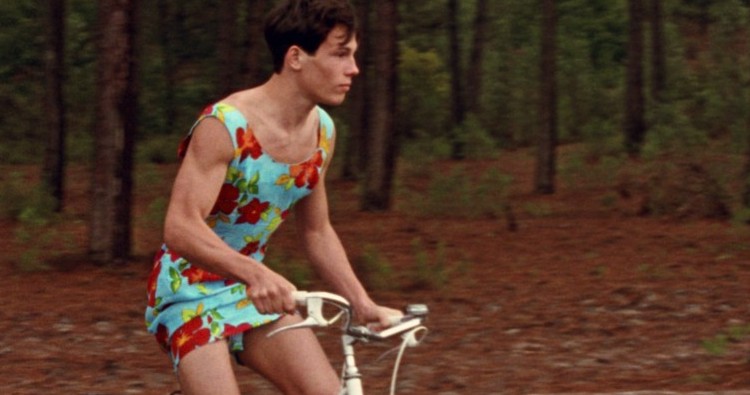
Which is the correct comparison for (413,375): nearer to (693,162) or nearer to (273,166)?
(273,166)

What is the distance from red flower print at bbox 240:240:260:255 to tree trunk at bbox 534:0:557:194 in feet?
59.4

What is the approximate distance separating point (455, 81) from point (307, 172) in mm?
31027

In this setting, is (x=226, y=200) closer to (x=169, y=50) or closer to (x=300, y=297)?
(x=300, y=297)

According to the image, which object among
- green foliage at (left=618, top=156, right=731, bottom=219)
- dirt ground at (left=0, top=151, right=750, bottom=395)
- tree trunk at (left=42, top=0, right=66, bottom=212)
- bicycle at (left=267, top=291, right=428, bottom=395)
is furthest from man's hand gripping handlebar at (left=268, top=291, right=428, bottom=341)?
tree trunk at (left=42, top=0, right=66, bottom=212)

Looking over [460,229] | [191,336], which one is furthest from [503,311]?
[191,336]

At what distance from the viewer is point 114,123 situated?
13.8 meters

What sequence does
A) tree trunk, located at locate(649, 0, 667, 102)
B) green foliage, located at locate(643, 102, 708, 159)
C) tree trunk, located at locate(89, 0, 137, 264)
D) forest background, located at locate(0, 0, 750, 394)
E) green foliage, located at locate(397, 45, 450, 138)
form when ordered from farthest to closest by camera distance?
green foliage, located at locate(397, 45, 450, 138)
tree trunk, located at locate(649, 0, 667, 102)
green foliage, located at locate(643, 102, 708, 159)
tree trunk, located at locate(89, 0, 137, 264)
forest background, located at locate(0, 0, 750, 394)

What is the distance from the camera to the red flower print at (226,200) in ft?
13.5

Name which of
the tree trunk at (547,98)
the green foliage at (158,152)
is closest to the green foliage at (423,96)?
the green foliage at (158,152)

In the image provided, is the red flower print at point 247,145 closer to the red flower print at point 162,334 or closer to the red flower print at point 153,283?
the red flower print at point 153,283

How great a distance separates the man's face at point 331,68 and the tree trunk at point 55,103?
17.4 meters

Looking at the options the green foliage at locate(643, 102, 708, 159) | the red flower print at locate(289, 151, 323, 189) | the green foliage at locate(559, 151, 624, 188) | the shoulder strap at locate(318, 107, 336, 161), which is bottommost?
the green foliage at locate(559, 151, 624, 188)

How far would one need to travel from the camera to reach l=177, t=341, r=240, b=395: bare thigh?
406 cm

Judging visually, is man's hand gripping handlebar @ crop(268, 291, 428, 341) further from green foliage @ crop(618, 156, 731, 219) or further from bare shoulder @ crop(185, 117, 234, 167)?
green foliage @ crop(618, 156, 731, 219)
